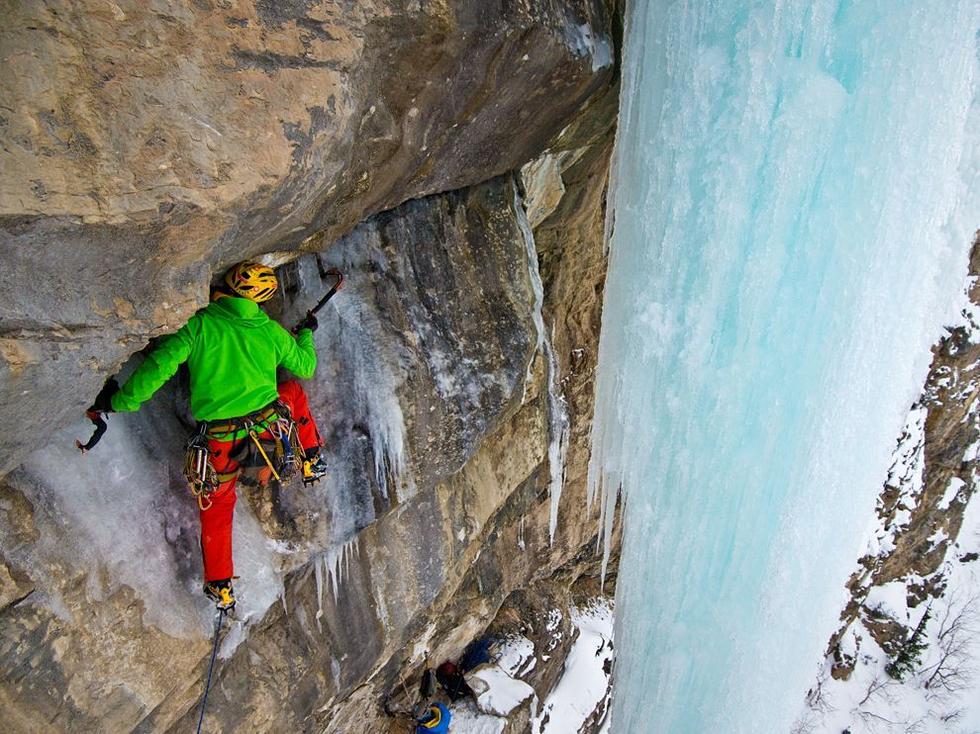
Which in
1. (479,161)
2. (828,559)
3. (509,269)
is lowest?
(828,559)

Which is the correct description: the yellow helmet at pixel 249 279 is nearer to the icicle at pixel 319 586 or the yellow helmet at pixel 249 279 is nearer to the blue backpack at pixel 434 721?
the icicle at pixel 319 586

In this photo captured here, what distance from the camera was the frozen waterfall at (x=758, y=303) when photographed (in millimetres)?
3145

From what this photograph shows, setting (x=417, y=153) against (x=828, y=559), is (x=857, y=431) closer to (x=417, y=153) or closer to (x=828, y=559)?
(x=828, y=559)

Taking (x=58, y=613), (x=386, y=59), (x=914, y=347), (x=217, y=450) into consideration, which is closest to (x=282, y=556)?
(x=217, y=450)

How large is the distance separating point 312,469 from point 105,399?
871 mm

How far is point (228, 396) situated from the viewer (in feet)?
8.16

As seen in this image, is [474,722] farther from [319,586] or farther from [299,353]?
[299,353]

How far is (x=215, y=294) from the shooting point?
239 centimetres

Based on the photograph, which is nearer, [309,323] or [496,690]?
[309,323]

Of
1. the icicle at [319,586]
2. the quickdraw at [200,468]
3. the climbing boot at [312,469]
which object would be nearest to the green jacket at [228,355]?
the quickdraw at [200,468]

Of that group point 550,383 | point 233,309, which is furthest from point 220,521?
point 550,383

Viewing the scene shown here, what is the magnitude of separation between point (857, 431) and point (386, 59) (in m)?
3.88

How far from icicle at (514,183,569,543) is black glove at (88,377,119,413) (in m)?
2.13

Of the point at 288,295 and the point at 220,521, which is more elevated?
the point at 288,295
